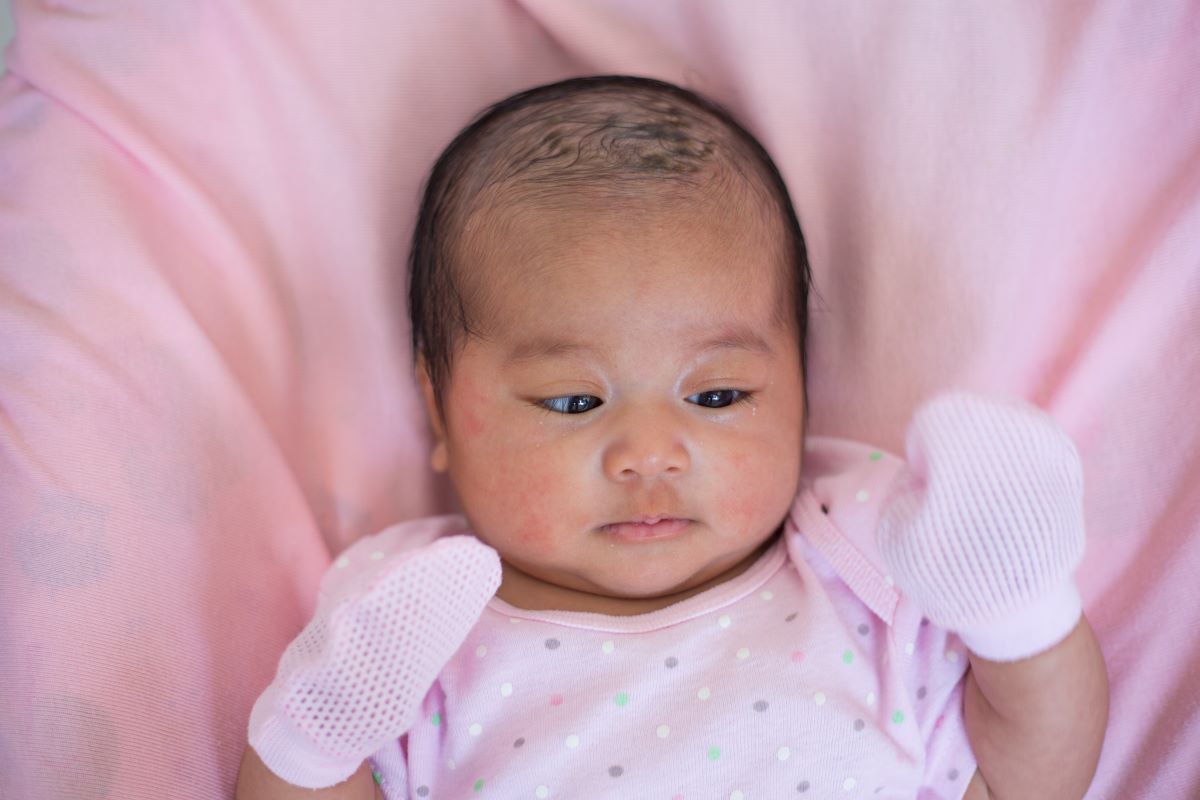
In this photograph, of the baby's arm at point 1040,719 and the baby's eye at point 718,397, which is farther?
the baby's eye at point 718,397

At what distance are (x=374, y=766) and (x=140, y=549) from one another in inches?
13.5

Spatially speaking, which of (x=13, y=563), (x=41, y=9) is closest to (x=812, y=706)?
(x=13, y=563)

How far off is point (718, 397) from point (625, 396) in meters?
0.12

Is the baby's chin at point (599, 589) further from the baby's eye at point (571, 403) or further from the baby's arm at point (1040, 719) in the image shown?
the baby's arm at point (1040, 719)

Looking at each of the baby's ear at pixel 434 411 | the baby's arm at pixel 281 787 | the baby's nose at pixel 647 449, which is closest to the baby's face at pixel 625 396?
the baby's nose at pixel 647 449

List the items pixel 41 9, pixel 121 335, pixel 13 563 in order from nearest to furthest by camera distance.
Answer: pixel 13 563, pixel 121 335, pixel 41 9

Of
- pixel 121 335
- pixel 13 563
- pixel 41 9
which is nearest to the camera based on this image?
pixel 13 563

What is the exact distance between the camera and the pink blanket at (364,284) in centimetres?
126

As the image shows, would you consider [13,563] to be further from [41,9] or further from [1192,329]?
[1192,329]

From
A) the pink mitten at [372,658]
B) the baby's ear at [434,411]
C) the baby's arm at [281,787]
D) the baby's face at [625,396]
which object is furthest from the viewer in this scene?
the baby's ear at [434,411]

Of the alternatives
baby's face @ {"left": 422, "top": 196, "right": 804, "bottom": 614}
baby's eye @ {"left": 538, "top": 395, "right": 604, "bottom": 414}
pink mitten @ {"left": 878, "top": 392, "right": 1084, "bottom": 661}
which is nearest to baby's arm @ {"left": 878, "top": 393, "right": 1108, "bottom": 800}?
pink mitten @ {"left": 878, "top": 392, "right": 1084, "bottom": 661}

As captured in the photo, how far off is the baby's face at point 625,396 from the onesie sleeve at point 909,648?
0.09m

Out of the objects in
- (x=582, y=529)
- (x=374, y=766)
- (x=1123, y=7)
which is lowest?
(x=374, y=766)

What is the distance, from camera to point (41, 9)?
1.48m
